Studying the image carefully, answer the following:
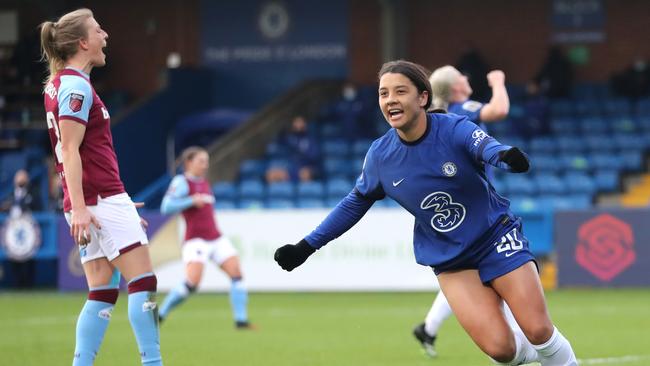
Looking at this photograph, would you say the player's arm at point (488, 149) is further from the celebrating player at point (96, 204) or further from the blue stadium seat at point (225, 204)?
the blue stadium seat at point (225, 204)

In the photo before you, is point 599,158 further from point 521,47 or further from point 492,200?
point 492,200

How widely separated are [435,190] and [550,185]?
15771 mm

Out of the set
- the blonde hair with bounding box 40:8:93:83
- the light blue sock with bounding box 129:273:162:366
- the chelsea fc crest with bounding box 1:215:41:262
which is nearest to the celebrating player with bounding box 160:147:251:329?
the light blue sock with bounding box 129:273:162:366

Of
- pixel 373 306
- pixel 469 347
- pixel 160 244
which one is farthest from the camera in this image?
pixel 160 244

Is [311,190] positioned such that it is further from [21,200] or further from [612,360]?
[612,360]

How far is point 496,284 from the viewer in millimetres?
6895

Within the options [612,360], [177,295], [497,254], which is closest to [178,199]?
[177,295]

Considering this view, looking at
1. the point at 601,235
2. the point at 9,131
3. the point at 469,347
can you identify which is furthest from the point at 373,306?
the point at 9,131

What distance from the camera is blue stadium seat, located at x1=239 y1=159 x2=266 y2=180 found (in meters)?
24.9

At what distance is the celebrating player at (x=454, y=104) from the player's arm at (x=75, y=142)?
2.98 meters

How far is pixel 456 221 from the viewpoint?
6910 mm

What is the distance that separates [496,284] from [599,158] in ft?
54.2

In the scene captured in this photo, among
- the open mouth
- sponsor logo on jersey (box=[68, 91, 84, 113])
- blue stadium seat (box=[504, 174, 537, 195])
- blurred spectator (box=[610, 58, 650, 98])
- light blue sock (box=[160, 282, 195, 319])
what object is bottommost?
blue stadium seat (box=[504, 174, 537, 195])

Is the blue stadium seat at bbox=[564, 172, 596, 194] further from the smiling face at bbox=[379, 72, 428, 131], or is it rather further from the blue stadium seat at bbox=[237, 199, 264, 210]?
the smiling face at bbox=[379, 72, 428, 131]
